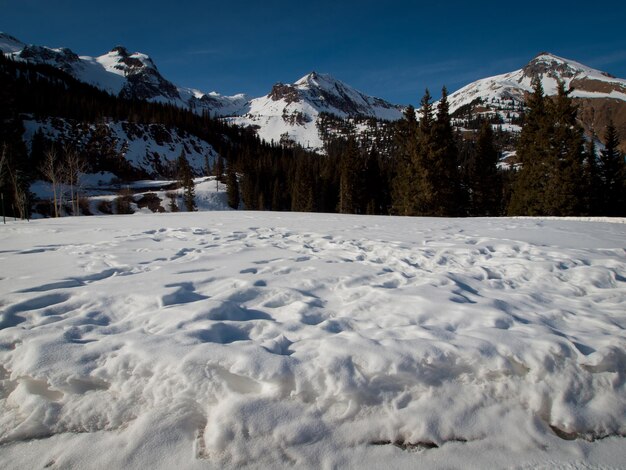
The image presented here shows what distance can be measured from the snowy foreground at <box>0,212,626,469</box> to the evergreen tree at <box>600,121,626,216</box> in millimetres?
30480

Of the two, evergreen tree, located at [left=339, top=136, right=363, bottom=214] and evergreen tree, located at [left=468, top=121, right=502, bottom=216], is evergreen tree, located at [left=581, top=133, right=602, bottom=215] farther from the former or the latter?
evergreen tree, located at [left=339, top=136, right=363, bottom=214]

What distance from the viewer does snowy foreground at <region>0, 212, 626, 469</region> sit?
1.68m

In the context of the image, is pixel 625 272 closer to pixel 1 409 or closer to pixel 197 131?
pixel 1 409

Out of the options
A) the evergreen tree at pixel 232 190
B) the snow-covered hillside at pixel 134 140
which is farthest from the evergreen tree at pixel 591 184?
the snow-covered hillside at pixel 134 140

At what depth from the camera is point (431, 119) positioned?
2388 cm

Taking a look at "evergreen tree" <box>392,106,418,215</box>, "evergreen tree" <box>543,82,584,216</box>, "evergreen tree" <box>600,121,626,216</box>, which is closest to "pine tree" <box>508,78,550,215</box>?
"evergreen tree" <box>543,82,584,216</box>

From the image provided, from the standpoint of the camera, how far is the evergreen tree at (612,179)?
25.0 metres

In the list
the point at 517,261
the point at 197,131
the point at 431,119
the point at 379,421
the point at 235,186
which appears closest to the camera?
the point at 379,421

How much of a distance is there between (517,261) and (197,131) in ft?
408

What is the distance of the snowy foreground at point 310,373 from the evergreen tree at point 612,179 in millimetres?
30480

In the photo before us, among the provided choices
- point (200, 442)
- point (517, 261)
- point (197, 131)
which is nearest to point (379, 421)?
point (200, 442)

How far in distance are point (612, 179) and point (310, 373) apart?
36791 mm

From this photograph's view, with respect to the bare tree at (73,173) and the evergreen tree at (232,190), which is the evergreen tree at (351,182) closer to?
the bare tree at (73,173)

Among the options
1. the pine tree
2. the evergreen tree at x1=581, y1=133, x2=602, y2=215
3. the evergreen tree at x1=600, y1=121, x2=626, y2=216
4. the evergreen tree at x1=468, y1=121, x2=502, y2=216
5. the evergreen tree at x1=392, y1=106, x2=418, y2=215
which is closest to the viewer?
the evergreen tree at x1=581, y1=133, x2=602, y2=215
